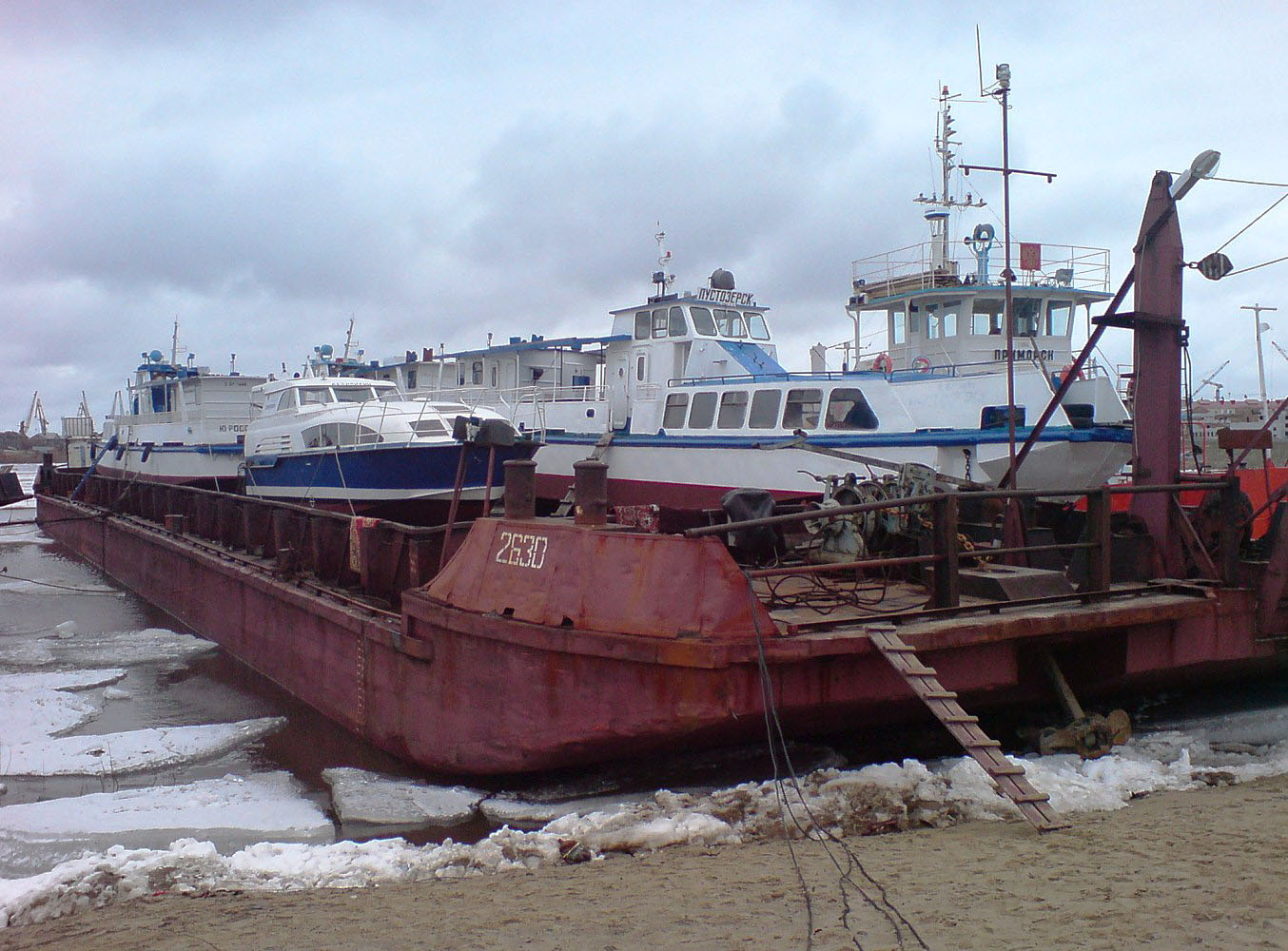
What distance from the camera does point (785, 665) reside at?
228 inches

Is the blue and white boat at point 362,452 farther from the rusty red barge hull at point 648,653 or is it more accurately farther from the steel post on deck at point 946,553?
the steel post on deck at point 946,553

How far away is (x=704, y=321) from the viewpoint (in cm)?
1977

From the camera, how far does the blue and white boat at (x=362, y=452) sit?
625 inches

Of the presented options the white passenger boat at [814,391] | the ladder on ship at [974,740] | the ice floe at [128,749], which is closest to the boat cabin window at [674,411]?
the white passenger boat at [814,391]

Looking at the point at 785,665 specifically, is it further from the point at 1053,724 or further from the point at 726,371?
the point at 726,371

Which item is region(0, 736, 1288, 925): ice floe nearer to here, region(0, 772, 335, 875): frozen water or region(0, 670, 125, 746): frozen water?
region(0, 772, 335, 875): frozen water

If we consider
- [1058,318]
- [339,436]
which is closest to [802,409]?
[1058,318]

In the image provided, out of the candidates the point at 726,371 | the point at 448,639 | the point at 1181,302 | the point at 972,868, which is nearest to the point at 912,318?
the point at 726,371

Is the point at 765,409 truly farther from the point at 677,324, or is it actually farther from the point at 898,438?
the point at 677,324

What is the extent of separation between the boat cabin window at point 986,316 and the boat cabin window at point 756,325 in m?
4.37

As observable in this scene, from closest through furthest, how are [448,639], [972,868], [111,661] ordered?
[972,868]
[448,639]
[111,661]

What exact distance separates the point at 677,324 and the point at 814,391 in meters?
5.23

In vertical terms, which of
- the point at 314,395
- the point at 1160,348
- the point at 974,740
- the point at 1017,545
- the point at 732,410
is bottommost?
the point at 974,740

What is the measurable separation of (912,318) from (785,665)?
14.9m
